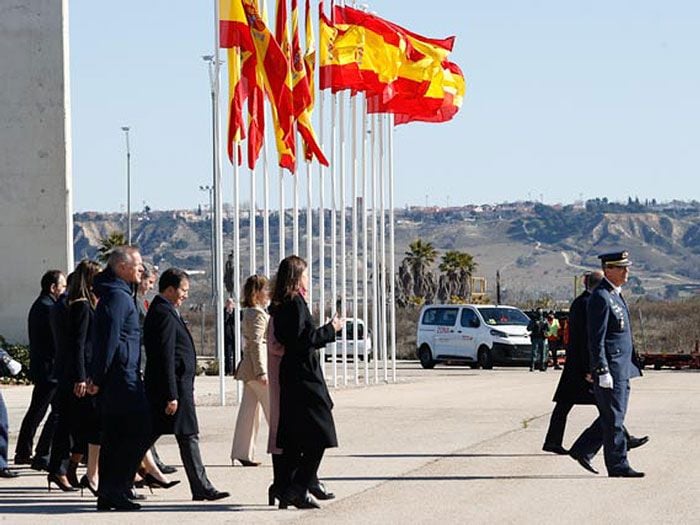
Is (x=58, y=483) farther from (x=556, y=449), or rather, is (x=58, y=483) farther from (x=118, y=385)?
(x=556, y=449)

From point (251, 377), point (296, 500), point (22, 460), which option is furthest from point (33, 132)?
point (296, 500)

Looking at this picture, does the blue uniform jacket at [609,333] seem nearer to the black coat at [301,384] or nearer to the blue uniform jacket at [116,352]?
the black coat at [301,384]

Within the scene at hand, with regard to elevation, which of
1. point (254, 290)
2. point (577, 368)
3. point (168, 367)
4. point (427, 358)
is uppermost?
point (254, 290)

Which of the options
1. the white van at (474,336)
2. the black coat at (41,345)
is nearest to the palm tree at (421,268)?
the white van at (474,336)

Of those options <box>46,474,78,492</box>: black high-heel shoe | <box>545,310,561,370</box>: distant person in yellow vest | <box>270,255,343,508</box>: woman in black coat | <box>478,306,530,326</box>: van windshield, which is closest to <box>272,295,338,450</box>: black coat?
<box>270,255,343,508</box>: woman in black coat

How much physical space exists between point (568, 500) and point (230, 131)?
13.1 m

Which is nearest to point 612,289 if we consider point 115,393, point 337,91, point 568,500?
point 568,500

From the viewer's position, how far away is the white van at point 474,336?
144 ft

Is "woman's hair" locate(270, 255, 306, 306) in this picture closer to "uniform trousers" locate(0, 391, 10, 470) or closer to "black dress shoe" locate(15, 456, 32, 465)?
"uniform trousers" locate(0, 391, 10, 470)

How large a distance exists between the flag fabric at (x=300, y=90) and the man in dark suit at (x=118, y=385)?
49.2ft

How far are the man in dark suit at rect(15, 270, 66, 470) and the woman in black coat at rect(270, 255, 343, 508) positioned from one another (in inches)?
130

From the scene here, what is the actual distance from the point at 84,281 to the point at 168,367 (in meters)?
1.72

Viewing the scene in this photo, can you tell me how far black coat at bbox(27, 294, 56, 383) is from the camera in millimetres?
15719

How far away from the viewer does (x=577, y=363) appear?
1598 cm
